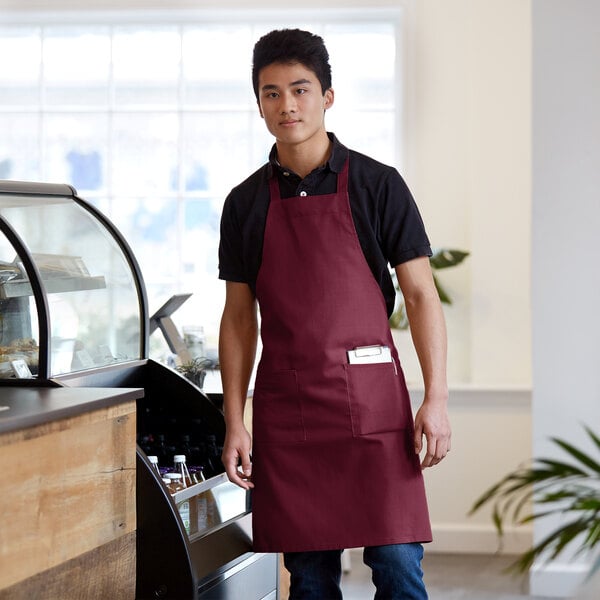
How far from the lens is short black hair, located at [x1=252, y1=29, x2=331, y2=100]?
6.96 ft

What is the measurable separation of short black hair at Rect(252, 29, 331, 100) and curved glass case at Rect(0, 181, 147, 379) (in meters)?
0.69

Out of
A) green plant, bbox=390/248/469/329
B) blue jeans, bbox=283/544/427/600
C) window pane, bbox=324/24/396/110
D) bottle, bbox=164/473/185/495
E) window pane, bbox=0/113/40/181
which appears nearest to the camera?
blue jeans, bbox=283/544/427/600

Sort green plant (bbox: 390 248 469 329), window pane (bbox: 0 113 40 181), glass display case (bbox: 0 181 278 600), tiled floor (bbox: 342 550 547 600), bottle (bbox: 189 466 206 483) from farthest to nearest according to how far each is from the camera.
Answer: window pane (bbox: 0 113 40 181) < green plant (bbox: 390 248 469 329) < tiled floor (bbox: 342 550 547 600) < bottle (bbox: 189 466 206 483) < glass display case (bbox: 0 181 278 600)

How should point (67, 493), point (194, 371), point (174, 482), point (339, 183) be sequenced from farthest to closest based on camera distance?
point (194, 371), point (174, 482), point (339, 183), point (67, 493)

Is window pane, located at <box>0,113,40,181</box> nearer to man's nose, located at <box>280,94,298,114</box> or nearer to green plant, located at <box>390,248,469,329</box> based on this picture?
green plant, located at <box>390,248,469,329</box>

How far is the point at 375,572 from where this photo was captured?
209cm

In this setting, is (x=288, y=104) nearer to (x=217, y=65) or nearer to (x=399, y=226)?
(x=399, y=226)

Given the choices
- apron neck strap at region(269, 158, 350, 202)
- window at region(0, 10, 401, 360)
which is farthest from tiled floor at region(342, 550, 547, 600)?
apron neck strap at region(269, 158, 350, 202)

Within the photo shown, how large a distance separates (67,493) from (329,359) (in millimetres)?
590

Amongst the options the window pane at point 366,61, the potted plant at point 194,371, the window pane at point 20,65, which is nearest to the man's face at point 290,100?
the potted plant at point 194,371

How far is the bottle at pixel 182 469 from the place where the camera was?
2.48 meters

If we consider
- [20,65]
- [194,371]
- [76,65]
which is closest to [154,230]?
[76,65]

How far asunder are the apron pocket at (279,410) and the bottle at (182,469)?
16.2 inches

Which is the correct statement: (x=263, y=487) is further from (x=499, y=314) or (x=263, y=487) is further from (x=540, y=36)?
(x=499, y=314)
